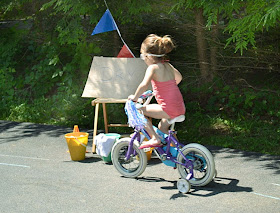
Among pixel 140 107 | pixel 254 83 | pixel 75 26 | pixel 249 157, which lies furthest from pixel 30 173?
pixel 254 83

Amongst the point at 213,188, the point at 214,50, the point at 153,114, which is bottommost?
the point at 213,188

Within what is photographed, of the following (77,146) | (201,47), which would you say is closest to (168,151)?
(77,146)

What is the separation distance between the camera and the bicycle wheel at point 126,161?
210 inches

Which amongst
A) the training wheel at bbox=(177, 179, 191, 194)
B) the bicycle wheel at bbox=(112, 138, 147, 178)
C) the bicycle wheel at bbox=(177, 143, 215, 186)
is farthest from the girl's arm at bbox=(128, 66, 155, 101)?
the training wheel at bbox=(177, 179, 191, 194)

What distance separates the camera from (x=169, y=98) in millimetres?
5039

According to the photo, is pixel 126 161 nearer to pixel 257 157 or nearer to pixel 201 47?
pixel 257 157

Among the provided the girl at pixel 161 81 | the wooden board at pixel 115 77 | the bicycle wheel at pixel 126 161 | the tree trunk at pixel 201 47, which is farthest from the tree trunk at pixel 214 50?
the bicycle wheel at pixel 126 161

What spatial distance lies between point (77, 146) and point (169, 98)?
5.68ft

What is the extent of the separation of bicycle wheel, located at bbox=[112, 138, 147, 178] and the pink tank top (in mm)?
612

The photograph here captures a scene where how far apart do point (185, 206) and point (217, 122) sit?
12.2 feet

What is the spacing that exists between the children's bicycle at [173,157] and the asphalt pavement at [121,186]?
0.40ft

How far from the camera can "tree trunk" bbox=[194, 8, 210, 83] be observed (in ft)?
28.7

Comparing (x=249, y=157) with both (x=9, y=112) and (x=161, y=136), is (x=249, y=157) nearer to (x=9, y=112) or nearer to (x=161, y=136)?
(x=161, y=136)

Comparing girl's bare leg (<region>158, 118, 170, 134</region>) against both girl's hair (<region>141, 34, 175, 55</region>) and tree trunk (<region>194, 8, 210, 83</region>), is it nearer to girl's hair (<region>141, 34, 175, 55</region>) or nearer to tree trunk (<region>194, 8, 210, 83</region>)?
girl's hair (<region>141, 34, 175, 55</region>)
